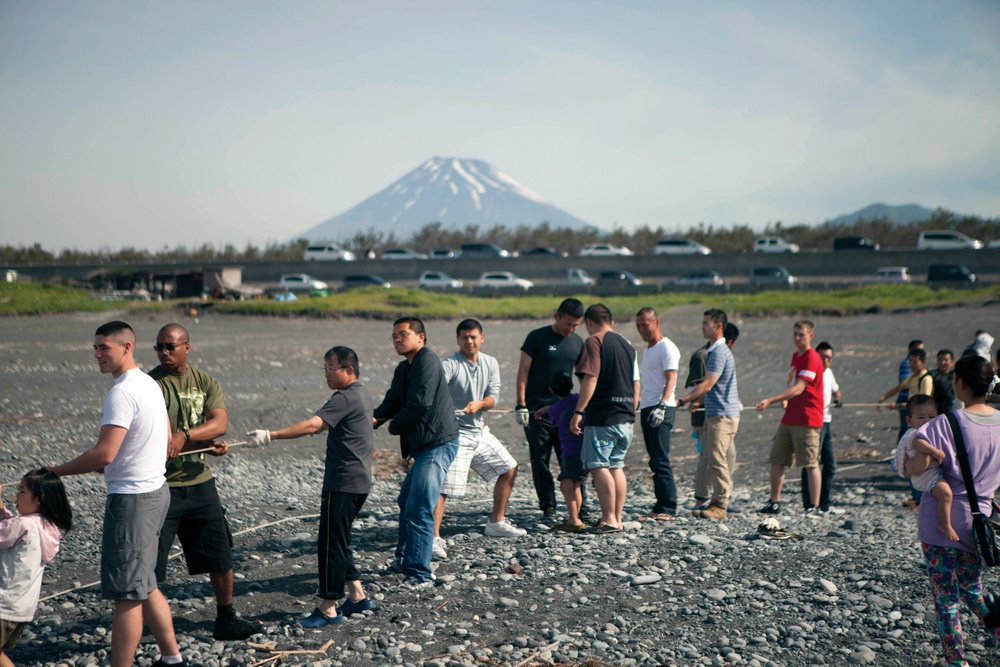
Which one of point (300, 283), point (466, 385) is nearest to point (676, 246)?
point (300, 283)

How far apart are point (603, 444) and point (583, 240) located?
2543 inches

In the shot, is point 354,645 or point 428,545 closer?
point 354,645

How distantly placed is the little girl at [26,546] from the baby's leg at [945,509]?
4487 millimetres

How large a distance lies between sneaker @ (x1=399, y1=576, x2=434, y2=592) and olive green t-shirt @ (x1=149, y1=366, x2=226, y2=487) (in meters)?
1.70

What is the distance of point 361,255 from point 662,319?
37550 millimetres

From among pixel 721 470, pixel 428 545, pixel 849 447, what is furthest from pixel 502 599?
pixel 849 447

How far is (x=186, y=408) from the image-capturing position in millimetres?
5066

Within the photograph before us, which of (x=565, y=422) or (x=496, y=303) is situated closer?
(x=565, y=422)

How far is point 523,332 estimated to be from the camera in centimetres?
2773

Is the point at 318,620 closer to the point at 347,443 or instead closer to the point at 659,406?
the point at 347,443

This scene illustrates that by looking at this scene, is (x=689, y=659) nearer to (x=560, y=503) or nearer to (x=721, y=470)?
(x=721, y=470)

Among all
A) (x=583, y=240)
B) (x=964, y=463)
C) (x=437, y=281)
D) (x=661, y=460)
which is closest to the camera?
(x=964, y=463)

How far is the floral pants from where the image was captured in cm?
452

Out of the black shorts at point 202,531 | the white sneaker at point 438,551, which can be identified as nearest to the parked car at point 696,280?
the white sneaker at point 438,551
